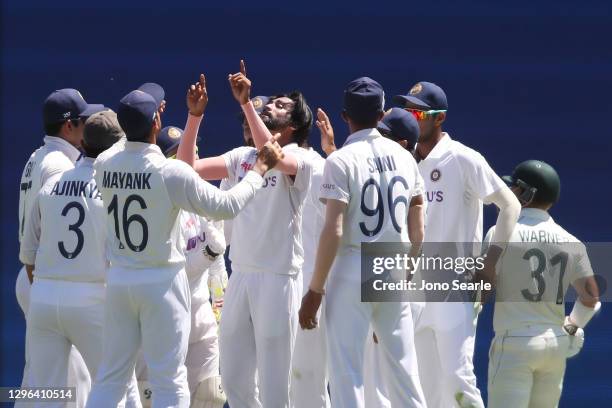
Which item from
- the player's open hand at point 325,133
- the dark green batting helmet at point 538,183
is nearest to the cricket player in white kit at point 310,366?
the player's open hand at point 325,133

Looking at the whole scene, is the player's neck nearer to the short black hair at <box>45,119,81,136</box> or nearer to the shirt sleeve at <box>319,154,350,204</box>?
the shirt sleeve at <box>319,154,350,204</box>

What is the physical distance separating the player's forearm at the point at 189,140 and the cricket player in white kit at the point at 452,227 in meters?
0.99

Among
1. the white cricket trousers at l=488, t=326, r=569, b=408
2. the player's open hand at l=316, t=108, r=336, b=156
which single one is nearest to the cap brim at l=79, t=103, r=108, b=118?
the player's open hand at l=316, t=108, r=336, b=156

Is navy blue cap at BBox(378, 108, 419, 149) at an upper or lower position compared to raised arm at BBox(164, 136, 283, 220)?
upper

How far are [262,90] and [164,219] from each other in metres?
2.21

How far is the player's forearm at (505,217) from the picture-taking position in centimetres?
525

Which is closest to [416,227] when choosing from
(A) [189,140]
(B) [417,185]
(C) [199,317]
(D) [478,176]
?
(B) [417,185]

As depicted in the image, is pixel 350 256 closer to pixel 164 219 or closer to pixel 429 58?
pixel 164 219

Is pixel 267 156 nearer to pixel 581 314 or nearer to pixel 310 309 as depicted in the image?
pixel 310 309

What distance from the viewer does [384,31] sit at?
6.95 meters

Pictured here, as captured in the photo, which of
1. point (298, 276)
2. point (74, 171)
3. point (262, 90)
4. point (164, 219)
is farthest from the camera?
point (262, 90)

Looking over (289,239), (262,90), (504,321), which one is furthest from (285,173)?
(262,90)

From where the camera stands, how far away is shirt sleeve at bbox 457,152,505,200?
5367 mm

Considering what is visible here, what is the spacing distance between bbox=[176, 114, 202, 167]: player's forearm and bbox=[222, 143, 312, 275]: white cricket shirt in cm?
28
